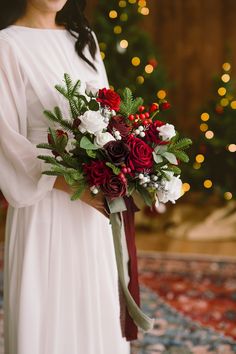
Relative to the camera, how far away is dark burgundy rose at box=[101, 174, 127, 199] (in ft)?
5.57

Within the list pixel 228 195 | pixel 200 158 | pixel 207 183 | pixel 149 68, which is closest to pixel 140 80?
pixel 149 68

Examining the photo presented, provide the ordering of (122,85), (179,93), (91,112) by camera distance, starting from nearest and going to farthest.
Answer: (91,112), (122,85), (179,93)

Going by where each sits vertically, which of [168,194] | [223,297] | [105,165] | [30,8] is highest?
[30,8]

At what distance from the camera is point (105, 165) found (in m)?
1.72

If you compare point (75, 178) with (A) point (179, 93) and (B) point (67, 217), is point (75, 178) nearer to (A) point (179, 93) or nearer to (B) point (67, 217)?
(B) point (67, 217)

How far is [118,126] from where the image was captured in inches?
70.0

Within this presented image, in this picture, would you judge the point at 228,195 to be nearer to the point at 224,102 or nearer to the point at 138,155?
the point at 224,102

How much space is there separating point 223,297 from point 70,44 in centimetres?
258

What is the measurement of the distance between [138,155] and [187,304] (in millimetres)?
2367

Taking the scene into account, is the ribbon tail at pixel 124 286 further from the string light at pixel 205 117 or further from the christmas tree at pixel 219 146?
the string light at pixel 205 117

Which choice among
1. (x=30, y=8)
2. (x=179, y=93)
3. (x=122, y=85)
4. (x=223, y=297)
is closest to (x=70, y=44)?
(x=30, y=8)

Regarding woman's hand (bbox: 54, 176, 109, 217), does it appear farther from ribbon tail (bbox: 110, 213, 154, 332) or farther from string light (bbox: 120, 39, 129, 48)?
string light (bbox: 120, 39, 129, 48)

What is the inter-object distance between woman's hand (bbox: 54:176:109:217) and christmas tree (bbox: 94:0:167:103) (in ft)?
12.5

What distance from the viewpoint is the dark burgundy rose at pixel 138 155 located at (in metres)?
1.72
